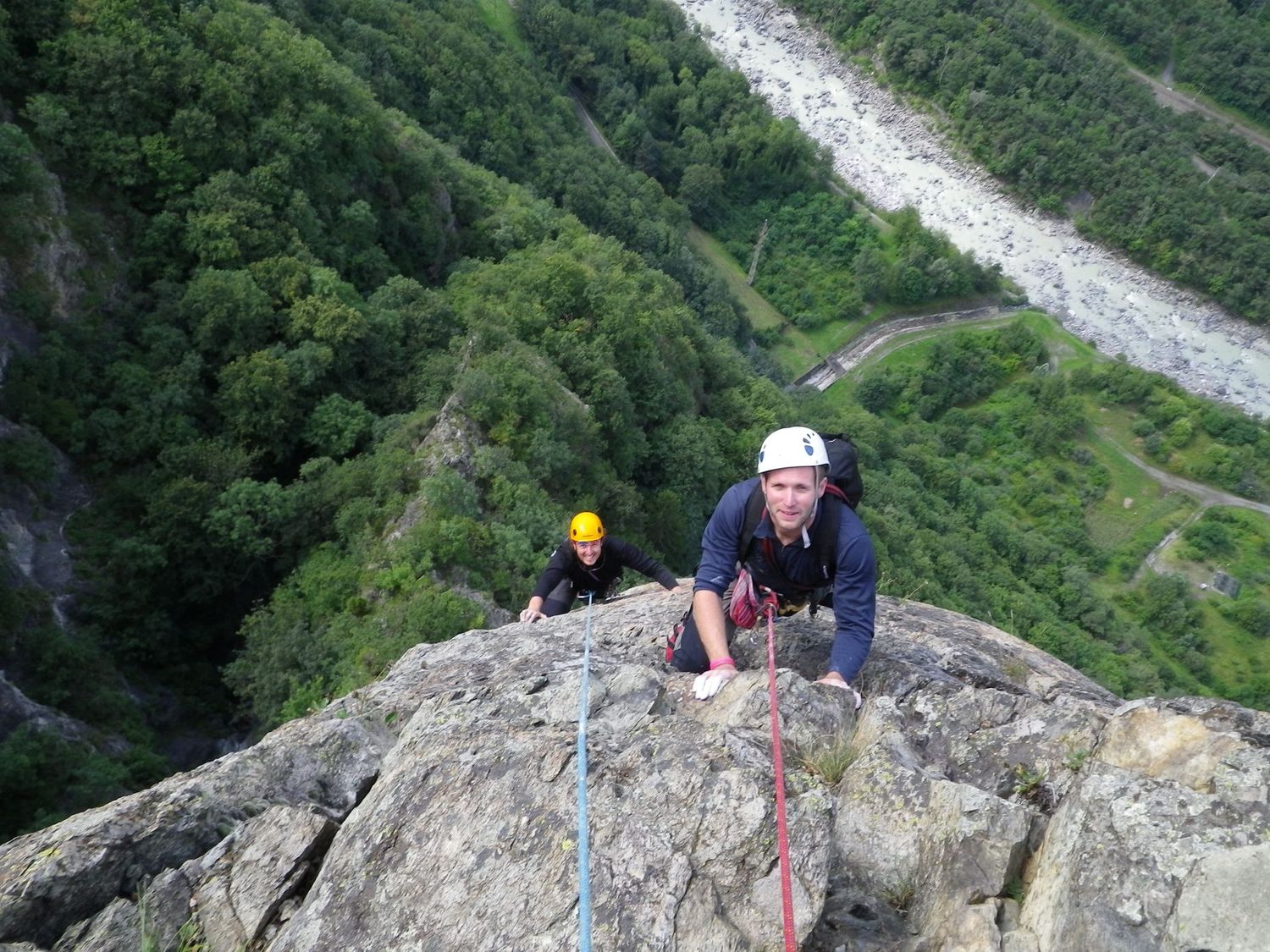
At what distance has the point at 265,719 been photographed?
17000 millimetres

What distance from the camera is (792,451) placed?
19.2ft

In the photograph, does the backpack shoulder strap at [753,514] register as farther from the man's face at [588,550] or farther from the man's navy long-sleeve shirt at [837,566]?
the man's face at [588,550]

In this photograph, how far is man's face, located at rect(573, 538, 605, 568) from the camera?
10.5m

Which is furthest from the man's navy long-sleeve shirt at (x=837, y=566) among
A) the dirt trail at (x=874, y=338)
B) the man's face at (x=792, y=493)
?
the dirt trail at (x=874, y=338)

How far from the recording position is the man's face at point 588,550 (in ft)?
34.6

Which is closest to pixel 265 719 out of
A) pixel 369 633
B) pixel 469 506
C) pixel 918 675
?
pixel 369 633

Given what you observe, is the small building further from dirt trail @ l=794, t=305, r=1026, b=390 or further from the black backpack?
the black backpack

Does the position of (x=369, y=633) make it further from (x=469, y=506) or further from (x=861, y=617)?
(x=861, y=617)

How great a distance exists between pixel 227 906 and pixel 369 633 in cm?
1097

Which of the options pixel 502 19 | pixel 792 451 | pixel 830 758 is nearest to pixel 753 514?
pixel 792 451

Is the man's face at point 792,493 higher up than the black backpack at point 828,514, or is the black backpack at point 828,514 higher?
the man's face at point 792,493

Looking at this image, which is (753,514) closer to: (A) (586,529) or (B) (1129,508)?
(A) (586,529)

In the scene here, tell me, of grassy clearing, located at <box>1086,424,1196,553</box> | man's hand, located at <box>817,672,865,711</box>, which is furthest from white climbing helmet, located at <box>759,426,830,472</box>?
grassy clearing, located at <box>1086,424,1196,553</box>

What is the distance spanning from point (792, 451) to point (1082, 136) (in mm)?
107514
